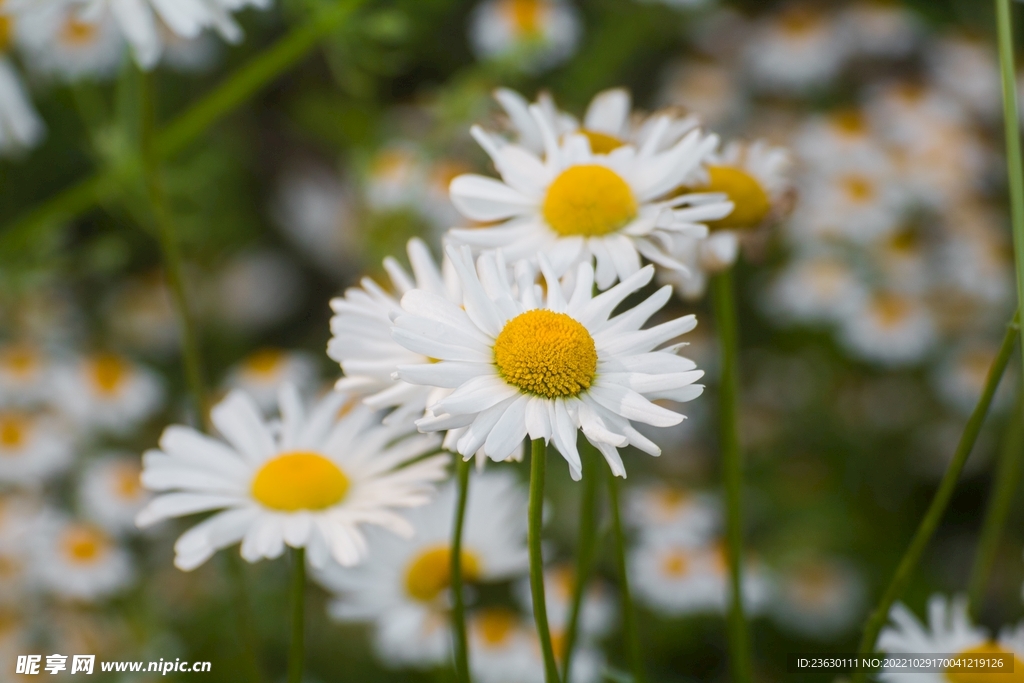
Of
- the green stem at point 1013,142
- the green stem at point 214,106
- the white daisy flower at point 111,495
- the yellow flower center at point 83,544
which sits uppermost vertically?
the green stem at point 214,106

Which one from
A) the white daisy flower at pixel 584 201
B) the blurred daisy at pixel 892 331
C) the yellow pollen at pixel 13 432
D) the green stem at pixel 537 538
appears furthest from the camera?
the blurred daisy at pixel 892 331

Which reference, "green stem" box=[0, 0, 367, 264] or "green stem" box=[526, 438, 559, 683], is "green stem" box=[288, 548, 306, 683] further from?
"green stem" box=[0, 0, 367, 264]

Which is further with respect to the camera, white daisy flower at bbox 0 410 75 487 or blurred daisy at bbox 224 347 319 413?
blurred daisy at bbox 224 347 319 413

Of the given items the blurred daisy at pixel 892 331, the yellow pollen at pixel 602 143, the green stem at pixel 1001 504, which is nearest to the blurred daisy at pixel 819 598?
the blurred daisy at pixel 892 331

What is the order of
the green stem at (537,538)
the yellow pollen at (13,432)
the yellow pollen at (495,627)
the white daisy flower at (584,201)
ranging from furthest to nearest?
the yellow pollen at (13,432) → the yellow pollen at (495,627) → the white daisy flower at (584,201) → the green stem at (537,538)

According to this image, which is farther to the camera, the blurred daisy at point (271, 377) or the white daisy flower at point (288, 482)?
the blurred daisy at point (271, 377)

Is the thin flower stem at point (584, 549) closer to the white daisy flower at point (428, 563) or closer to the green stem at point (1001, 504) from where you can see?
the white daisy flower at point (428, 563)

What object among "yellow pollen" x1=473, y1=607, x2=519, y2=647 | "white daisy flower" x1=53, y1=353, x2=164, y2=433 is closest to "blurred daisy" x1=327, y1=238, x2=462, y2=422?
"yellow pollen" x1=473, y1=607, x2=519, y2=647
